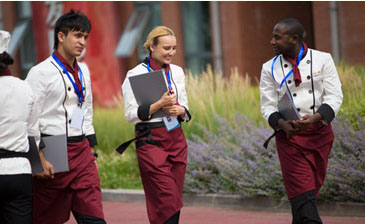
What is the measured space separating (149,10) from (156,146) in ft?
65.0

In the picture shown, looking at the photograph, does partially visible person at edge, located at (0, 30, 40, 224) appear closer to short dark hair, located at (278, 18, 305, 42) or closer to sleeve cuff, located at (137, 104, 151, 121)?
sleeve cuff, located at (137, 104, 151, 121)

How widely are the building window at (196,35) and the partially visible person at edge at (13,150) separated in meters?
19.7

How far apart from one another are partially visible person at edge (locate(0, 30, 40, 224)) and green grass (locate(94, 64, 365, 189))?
251 inches

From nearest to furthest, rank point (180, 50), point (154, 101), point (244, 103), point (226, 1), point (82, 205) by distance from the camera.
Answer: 1. point (82, 205)
2. point (154, 101)
3. point (244, 103)
4. point (226, 1)
5. point (180, 50)

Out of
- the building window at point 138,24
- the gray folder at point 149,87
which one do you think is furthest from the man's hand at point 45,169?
the building window at point 138,24

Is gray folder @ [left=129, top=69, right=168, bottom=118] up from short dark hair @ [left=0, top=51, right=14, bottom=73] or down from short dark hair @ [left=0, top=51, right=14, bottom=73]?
down

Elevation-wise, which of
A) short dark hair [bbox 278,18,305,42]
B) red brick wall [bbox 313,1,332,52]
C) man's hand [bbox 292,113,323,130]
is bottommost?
red brick wall [bbox 313,1,332,52]

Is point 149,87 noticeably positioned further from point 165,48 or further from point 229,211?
point 229,211

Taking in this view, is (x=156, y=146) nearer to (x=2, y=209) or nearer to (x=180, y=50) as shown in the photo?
(x=2, y=209)

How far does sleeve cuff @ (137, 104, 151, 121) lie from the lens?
20.4 ft

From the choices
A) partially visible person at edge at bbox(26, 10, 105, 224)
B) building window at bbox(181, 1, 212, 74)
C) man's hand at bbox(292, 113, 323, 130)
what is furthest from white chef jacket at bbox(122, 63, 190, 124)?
building window at bbox(181, 1, 212, 74)

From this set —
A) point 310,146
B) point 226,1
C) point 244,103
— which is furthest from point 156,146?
→ point 226,1

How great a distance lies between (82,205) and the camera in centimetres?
589

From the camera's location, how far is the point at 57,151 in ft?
19.1
